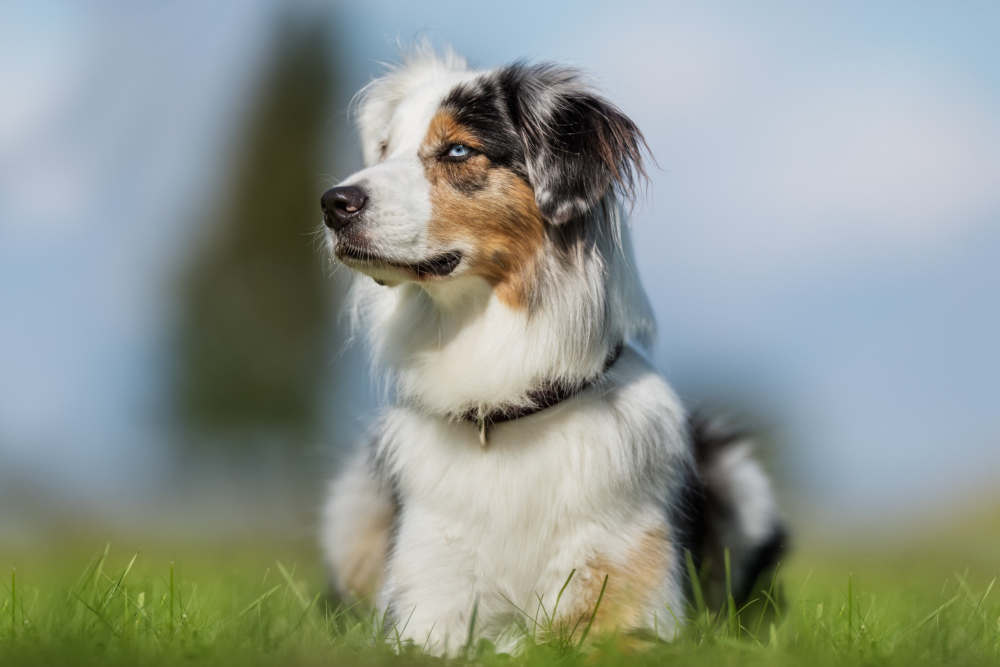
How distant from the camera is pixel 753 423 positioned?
4.87 meters

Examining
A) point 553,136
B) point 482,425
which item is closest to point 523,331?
point 482,425

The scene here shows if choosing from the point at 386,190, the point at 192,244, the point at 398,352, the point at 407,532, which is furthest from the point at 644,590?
the point at 192,244

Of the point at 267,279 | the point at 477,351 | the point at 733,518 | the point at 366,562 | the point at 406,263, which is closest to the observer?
the point at 406,263

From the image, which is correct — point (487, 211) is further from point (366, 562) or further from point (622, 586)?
point (366, 562)

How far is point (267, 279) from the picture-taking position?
601 inches

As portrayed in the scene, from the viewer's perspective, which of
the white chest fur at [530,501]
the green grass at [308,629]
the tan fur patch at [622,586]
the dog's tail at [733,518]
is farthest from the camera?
the dog's tail at [733,518]

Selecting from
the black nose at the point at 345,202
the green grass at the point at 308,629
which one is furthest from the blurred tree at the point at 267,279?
the black nose at the point at 345,202

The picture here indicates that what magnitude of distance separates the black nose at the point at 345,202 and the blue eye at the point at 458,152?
1.43ft

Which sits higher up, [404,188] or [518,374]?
[404,188]

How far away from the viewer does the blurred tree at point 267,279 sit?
1367 cm

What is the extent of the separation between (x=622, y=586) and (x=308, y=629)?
111cm

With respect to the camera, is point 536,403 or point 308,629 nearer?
point 308,629

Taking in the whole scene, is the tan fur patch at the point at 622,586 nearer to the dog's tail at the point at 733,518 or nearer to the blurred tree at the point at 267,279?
the dog's tail at the point at 733,518

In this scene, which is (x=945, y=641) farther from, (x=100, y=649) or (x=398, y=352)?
(x=100, y=649)
